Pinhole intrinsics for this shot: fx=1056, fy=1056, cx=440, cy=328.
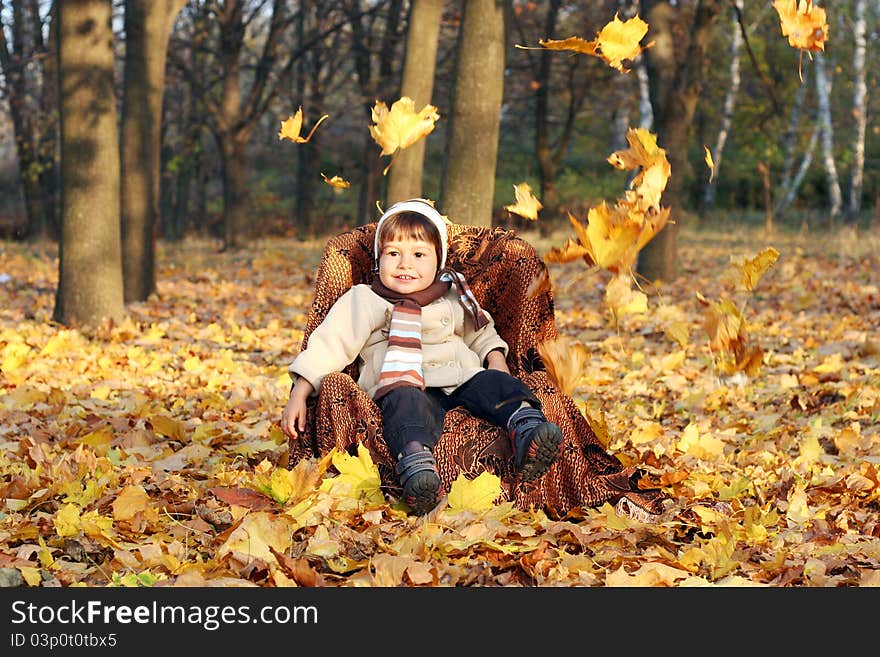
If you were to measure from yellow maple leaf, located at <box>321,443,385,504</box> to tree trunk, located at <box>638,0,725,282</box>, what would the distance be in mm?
7795

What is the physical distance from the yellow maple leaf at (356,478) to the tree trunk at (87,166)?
5.37m

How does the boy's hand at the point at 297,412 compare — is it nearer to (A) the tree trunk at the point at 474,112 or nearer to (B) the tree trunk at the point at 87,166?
(A) the tree trunk at the point at 474,112

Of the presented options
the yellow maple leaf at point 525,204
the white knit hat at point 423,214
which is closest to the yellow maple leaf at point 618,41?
the yellow maple leaf at point 525,204

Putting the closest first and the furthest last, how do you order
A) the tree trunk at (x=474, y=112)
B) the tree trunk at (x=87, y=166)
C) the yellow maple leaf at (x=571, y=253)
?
the yellow maple leaf at (x=571, y=253) < the tree trunk at (x=474, y=112) < the tree trunk at (x=87, y=166)

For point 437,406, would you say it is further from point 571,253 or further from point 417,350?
point 571,253

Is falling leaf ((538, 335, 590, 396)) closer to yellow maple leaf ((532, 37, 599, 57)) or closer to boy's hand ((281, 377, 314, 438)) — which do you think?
boy's hand ((281, 377, 314, 438))

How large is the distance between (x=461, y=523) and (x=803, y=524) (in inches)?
48.6

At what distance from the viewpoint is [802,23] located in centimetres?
363

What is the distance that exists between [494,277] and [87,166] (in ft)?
16.9

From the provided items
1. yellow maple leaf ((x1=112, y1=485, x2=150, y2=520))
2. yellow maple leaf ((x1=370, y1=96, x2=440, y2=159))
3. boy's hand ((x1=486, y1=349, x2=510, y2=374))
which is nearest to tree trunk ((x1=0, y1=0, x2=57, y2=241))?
yellow maple leaf ((x1=370, y1=96, x2=440, y2=159))

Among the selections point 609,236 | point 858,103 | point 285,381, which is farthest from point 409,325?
point 858,103

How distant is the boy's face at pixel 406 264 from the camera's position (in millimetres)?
4141
